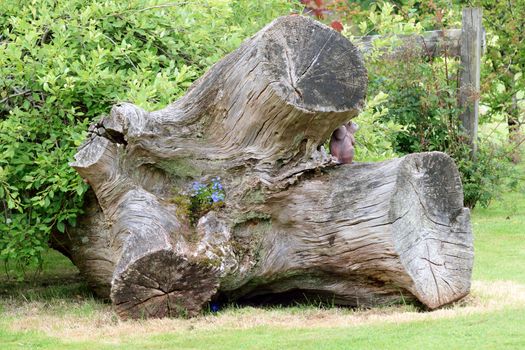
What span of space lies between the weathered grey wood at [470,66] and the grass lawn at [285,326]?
15.8 ft

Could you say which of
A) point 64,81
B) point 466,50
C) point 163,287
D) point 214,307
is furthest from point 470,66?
point 163,287

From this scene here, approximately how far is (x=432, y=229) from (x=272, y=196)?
1332 mm

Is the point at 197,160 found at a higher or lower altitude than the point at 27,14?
lower

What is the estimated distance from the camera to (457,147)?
13.8 m

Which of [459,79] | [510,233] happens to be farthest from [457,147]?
[510,233]

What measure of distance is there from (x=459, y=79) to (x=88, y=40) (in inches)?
255

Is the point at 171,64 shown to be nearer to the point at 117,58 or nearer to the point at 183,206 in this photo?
the point at 117,58

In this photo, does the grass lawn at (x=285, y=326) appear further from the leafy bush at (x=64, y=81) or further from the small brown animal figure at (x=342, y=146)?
the small brown animal figure at (x=342, y=146)

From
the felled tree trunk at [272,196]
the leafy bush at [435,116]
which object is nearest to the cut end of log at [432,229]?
the felled tree trunk at [272,196]

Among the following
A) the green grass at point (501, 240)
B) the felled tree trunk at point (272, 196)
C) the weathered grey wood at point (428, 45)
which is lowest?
the green grass at point (501, 240)

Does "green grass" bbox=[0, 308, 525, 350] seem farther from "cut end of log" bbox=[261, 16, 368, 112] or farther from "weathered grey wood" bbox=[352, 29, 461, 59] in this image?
"weathered grey wood" bbox=[352, 29, 461, 59]

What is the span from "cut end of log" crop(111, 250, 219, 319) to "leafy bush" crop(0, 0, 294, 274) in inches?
47.9

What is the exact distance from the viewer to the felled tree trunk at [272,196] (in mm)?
7773

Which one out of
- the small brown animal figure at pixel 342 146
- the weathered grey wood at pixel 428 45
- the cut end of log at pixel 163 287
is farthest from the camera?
the weathered grey wood at pixel 428 45
